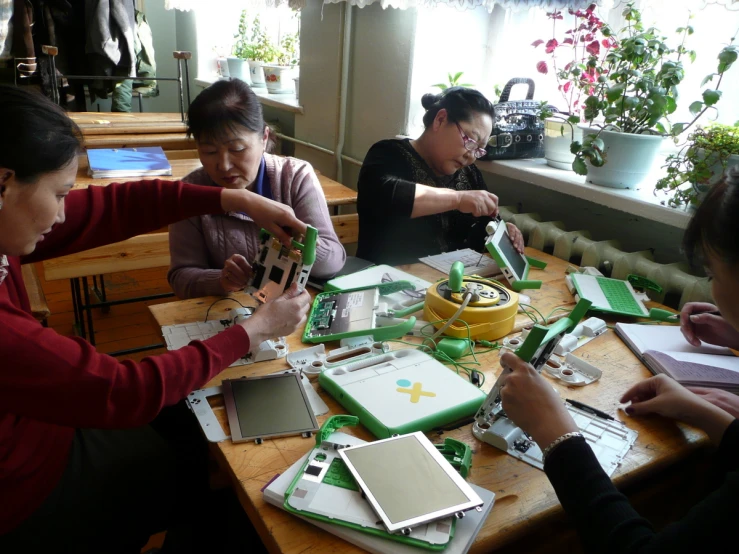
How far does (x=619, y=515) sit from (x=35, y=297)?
1.71m

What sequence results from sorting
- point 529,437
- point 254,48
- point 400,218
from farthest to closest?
point 254,48, point 400,218, point 529,437

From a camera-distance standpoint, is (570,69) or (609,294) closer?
(609,294)

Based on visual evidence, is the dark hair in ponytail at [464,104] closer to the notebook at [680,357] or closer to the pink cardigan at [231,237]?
the pink cardigan at [231,237]

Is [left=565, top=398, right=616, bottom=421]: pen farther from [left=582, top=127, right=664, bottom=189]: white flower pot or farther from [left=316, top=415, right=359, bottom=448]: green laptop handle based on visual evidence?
[left=582, top=127, right=664, bottom=189]: white flower pot

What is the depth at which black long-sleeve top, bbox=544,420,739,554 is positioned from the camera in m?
0.65

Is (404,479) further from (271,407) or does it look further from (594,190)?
(594,190)

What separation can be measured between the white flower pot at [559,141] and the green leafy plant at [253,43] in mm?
2378

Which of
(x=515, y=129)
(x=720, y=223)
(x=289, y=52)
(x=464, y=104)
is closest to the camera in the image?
(x=720, y=223)

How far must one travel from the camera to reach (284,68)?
3564 millimetres

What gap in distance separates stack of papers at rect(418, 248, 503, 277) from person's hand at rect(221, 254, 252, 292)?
57cm

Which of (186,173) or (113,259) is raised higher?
(186,173)

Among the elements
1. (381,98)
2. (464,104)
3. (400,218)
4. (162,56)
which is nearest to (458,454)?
(400,218)

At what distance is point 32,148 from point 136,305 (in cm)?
250

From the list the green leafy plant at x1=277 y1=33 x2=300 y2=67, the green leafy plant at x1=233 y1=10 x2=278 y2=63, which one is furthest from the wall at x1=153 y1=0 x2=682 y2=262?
the green leafy plant at x1=233 y1=10 x2=278 y2=63
